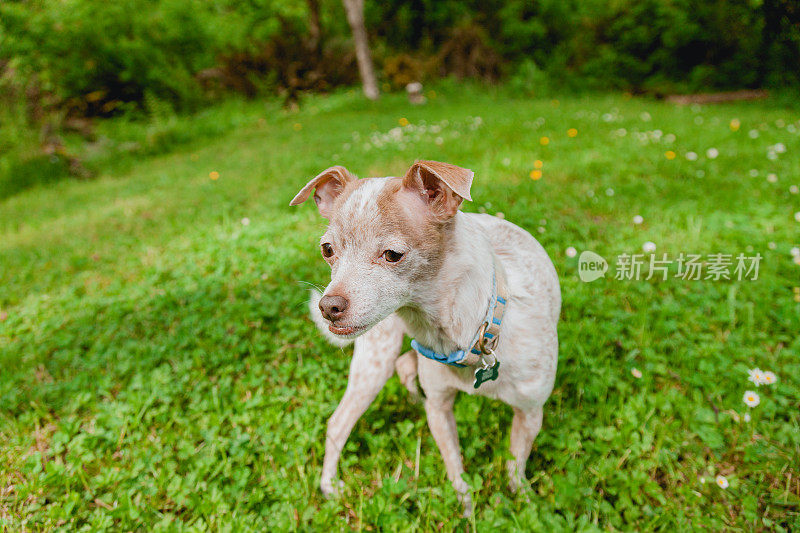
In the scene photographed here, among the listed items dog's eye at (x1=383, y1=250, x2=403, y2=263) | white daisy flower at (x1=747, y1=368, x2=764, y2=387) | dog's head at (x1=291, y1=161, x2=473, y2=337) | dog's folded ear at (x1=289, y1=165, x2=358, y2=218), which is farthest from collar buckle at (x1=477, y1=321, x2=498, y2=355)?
white daisy flower at (x1=747, y1=368, x2=764, y2=387)

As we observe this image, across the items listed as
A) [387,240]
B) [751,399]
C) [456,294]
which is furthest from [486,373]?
[751,399]

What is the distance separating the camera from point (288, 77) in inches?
496

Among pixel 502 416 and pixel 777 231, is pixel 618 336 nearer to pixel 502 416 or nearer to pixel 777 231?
pixel 502 416

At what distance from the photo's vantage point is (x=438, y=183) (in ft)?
5.65

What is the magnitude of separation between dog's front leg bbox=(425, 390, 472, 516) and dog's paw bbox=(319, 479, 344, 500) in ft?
1.85

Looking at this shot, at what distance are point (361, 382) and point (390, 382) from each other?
505 mm

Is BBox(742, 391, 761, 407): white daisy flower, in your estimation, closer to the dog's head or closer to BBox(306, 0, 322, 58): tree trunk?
the dog's head

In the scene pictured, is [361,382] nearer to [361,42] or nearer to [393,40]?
[361,42]

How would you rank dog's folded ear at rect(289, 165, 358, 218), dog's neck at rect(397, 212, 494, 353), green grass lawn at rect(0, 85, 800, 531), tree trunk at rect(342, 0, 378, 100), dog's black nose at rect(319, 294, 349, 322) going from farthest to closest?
1. tree trunk at rect(342, 0, 378, 100)
2. green grass lawn at rect(0, 85, 800, 531)
3. dog's folded ear at rect(289, 165, 358, 218)
4. dog's neck at rect(397, 212, 494, 353)
5. dog's black nose at rect(319, 294, 349, 322)

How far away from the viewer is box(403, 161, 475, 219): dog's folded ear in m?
1.63

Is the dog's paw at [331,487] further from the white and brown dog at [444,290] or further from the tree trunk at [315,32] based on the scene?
the tree trunk at [315,32]

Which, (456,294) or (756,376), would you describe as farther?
(756,376)

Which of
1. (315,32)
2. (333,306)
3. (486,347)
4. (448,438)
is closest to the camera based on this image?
(333,306)

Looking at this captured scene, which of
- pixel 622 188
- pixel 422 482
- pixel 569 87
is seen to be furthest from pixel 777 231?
pixel 569 87
